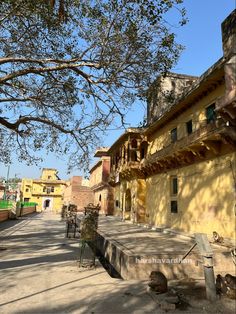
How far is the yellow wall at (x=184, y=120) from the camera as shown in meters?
11.1

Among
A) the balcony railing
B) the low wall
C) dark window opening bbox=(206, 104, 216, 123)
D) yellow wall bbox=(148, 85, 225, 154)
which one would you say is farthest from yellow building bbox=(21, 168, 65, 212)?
dark window opening bbox=(206, 104, 216, 123)

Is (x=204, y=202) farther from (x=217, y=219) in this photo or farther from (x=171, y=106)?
(x=171, y=106)

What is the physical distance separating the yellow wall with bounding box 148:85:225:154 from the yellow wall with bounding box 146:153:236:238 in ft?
6.47

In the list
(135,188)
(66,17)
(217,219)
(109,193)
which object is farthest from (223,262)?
(109,193)

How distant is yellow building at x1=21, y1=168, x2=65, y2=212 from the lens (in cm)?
6419

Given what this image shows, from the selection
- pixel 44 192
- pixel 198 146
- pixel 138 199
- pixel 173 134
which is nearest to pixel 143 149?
pixel 138 199

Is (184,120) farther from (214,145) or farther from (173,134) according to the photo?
(214,145)

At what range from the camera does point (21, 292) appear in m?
6.12

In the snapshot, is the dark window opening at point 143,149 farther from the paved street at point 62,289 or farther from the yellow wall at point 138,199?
the paved street at point 62,289

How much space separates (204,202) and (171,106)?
5188 millimetres

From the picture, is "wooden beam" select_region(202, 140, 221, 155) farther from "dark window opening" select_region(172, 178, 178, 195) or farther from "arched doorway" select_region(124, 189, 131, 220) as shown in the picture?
"arched doorway" select_region(124, 189, 131, 220)

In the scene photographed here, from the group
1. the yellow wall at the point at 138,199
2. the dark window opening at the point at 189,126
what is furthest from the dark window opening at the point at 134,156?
the dark window opening at the point at 189,126

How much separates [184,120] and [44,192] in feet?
185

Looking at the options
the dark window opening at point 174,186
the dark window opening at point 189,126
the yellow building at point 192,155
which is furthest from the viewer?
the dark window opening at point 174,186
